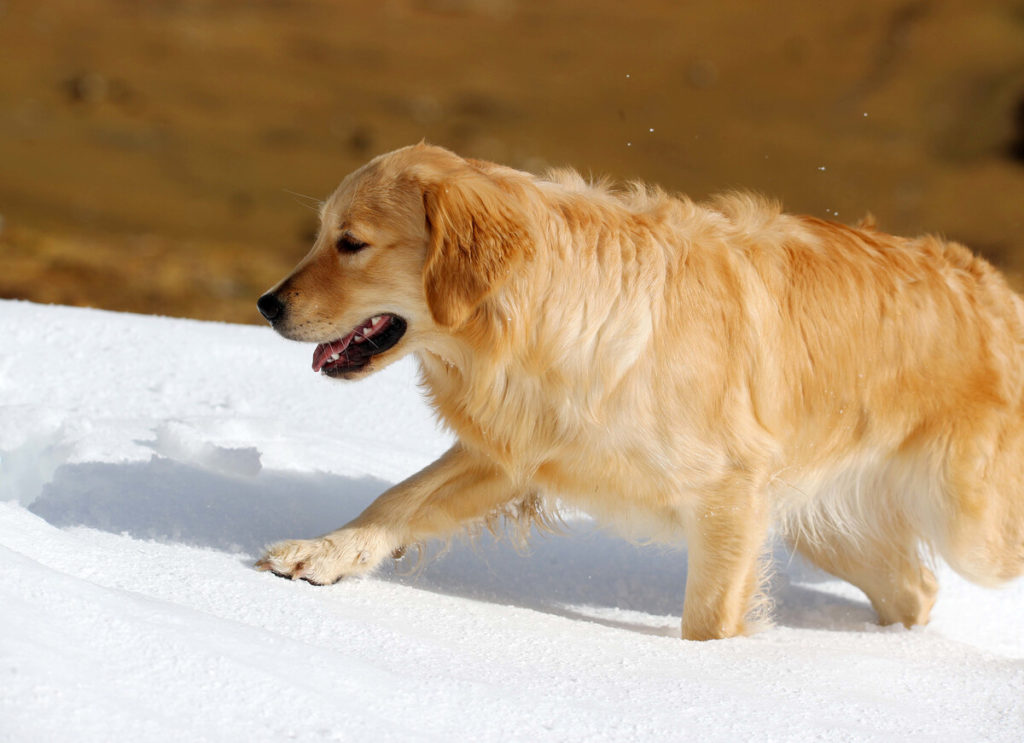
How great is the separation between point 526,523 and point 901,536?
134cm

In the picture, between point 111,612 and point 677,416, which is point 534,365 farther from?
point 111,612

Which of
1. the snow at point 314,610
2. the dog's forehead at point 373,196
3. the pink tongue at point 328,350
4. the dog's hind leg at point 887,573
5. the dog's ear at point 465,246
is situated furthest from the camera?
the dog's hind leg at point 887,573

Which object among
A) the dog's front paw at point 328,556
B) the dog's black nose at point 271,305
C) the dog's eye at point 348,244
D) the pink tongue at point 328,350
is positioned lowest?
the dog's front paw at point 328,556

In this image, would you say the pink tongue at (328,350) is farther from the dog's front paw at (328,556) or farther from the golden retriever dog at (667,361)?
the dog's front paw at (328,556)

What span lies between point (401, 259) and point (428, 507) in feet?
2.71

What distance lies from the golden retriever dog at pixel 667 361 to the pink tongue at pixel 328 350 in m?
Result: 0.02

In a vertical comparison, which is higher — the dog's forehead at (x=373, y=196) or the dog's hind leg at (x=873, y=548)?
the dog's forehead at (x=373, y=196)

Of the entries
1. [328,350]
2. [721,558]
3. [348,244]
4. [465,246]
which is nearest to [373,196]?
[348,244]

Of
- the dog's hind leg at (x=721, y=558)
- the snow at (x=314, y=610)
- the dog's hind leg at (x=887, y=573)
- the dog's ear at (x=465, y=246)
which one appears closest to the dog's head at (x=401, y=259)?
the dog's ear at (x=465, y=246)

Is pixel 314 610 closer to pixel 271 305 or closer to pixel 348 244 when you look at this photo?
pixel 271 305

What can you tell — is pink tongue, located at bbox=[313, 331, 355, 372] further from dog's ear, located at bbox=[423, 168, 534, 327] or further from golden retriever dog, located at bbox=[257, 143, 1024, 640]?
dog's ear, located at bbox=[423, 168, 534, 327]

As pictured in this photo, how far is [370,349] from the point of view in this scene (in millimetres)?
3066

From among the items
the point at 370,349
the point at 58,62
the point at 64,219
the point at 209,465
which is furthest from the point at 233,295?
the point at 370,349

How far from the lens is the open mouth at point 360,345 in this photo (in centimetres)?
304
